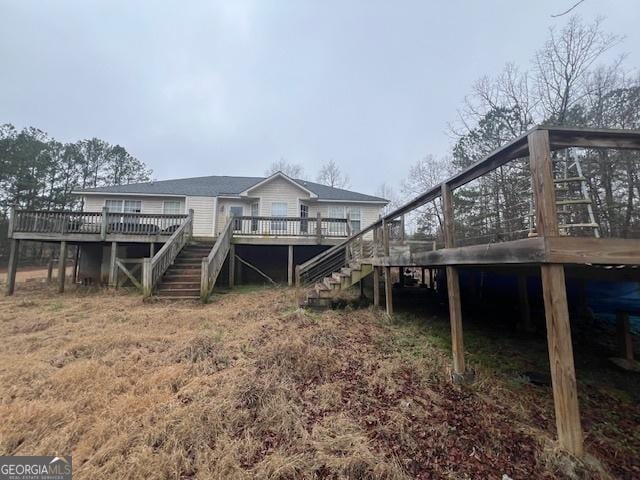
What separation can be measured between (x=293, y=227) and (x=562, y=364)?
36.9 ft

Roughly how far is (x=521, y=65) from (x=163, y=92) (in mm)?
28465

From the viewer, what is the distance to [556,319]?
7.59ft

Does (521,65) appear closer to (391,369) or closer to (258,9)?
(258,9)

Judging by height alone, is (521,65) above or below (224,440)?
above

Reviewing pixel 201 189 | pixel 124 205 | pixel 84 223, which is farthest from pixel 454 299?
pixel 124 205

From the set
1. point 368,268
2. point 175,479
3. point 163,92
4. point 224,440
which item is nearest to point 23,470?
point 175,479

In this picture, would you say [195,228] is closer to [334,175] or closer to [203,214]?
[203,214]

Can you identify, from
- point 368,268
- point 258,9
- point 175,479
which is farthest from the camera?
point 258,9

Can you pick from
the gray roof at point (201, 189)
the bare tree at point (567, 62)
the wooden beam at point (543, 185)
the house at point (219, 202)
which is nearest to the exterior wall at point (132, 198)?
the house at point (219, 202)

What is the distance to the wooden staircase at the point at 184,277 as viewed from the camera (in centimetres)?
817

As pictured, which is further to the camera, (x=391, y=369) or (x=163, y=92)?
(x=163, y=92)

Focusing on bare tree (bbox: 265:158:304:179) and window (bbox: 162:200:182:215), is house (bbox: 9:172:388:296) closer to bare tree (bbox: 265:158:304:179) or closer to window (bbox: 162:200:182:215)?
window (bbox: 162:200:182:215)

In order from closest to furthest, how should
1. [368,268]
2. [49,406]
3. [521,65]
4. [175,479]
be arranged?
[175,479]
[49,406]
[368,268]
[521,65]

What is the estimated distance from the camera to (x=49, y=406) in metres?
2.90
